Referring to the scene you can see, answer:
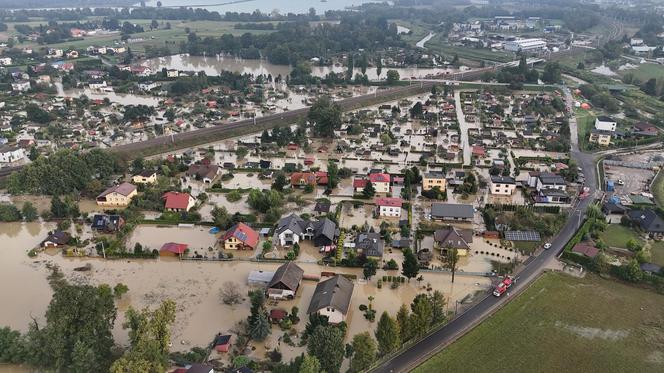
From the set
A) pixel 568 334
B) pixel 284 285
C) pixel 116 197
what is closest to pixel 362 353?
pixel 284 285

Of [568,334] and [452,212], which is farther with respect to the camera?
[452,212]

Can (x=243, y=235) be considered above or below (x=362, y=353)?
above

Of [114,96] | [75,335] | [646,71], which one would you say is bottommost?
[75,335]

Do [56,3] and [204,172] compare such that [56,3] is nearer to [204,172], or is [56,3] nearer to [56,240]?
[204,172]

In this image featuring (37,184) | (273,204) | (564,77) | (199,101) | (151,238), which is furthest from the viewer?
(564,77)

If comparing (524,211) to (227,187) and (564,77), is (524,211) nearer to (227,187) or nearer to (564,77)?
(227,187)

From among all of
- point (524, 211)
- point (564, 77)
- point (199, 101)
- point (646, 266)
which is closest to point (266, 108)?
point (199, 101)
